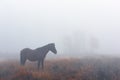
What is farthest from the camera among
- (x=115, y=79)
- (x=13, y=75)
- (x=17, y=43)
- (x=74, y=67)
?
(x=17, y=43)

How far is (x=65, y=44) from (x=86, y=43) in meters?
11.3

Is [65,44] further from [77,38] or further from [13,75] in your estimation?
[13,75]

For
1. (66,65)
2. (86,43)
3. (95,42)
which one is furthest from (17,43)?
(66,65)

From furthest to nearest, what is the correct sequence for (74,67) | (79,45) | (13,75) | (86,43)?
(86,43) < (79,45) < (74,67) < (13,75)

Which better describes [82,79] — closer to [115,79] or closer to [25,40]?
[115,79]

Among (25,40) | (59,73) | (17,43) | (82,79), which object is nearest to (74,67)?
(59,73)

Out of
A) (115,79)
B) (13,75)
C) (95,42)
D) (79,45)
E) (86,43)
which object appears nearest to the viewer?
(115,79)

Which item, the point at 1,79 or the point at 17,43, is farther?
the point at 17,43

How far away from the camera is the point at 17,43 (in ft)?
530

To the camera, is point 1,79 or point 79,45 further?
point 79,45

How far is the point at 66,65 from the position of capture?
19.2m

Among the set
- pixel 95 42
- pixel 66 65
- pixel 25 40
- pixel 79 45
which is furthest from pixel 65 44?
pixel 66 65

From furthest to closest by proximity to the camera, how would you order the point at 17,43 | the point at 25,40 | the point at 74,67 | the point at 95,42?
1. the point at 25,40
2. the point at 17,43
3. the point at 95,42
4. the point at 74,67

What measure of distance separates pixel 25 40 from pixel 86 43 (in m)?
62.6
